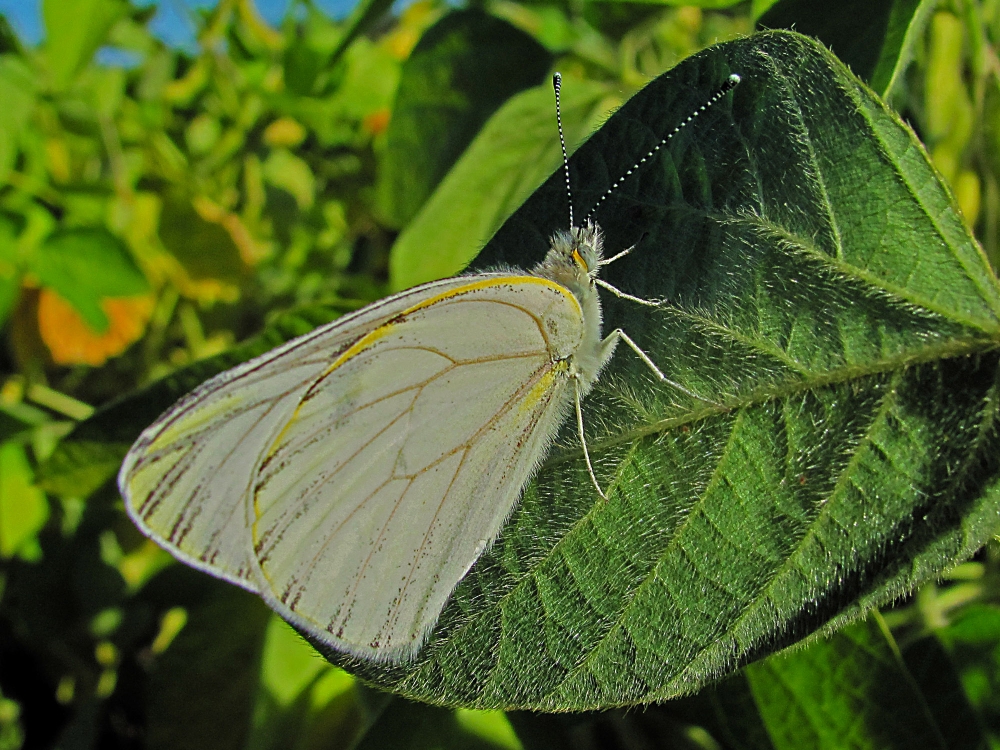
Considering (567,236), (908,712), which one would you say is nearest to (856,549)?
(908,712)

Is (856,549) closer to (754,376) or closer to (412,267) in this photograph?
(754,376)

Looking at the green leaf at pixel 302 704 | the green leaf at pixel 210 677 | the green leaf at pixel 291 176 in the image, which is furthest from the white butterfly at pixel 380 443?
the green leaf at pixel 291 176

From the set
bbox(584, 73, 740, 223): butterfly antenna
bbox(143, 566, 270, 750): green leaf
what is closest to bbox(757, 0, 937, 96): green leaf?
bbox(584, 73, 740, 223): butterfly antenna

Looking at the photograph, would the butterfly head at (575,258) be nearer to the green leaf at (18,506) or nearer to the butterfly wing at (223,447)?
the butterfly wing at (223,447)

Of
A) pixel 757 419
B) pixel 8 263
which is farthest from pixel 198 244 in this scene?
pixel 757 419

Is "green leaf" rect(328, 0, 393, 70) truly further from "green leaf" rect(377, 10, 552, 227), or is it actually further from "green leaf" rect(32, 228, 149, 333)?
"green leaf" rect(32, 228, 149, 333)

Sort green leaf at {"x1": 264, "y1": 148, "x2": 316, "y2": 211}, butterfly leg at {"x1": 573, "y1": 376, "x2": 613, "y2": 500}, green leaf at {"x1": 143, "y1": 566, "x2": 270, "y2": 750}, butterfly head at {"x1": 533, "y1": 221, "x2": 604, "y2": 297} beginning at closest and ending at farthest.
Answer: butterfly leg at {"x1": 573, "y1": 376, "x2": 613, "y2": 500}
butterfly head at {"x1": 533, "y1": 221, "x2": 604, "y2": 297}
green leaf at {"x1": 143, "y1": 566, "x2": 270, "y2": 750}
green leaf at {"x1": 264, "y1": 148, "x2": 316, "y2": 211}
